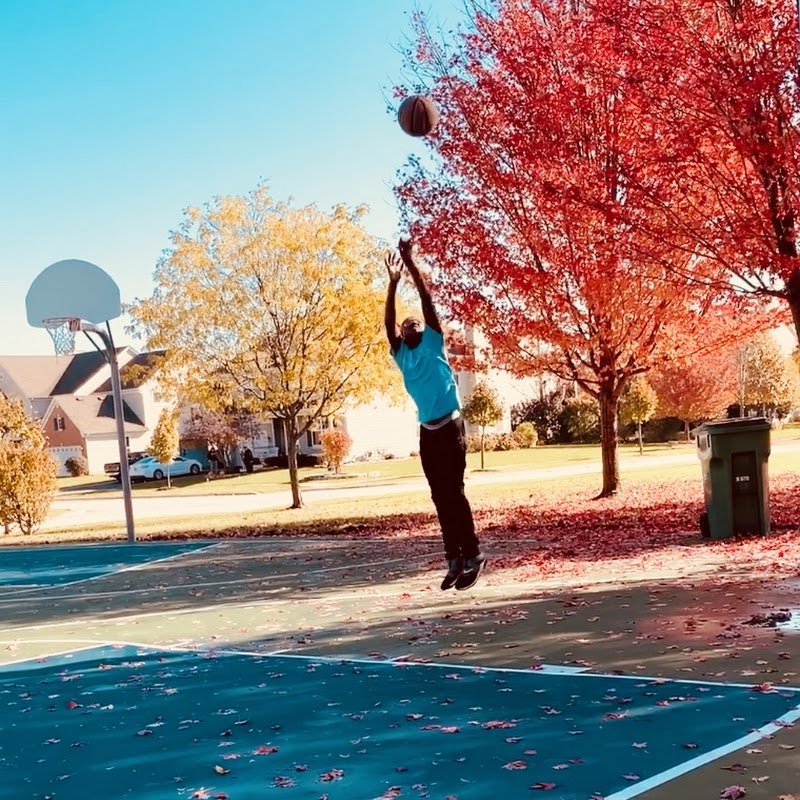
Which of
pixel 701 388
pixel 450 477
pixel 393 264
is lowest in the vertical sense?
pixel 450 477

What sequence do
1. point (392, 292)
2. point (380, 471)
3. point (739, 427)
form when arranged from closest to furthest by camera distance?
point (392, 292) → point (739, 427) → point (380, 471)

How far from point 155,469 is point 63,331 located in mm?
33638

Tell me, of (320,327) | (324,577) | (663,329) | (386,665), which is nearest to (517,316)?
(663,329)

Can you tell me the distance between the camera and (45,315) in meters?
19.1

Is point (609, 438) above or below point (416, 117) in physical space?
below

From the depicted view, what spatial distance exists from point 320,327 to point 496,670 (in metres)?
18.1

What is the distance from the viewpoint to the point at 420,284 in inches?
253

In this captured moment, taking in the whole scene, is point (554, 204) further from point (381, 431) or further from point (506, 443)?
point (381, 431)

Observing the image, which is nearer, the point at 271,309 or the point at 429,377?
the point at 429,377

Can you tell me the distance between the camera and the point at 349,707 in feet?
19.6

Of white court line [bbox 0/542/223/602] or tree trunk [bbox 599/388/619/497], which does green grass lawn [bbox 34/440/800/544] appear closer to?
tree trunk [bbox 599/388/619/497]

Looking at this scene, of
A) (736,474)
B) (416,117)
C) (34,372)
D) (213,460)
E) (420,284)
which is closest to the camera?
(420,284)

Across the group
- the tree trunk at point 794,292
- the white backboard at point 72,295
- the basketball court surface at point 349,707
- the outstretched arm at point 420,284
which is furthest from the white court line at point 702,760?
the white backboard at point 72,295

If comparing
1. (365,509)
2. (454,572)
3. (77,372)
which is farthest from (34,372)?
(454,572)
